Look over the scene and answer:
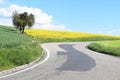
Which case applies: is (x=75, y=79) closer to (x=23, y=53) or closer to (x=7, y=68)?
(x=7, y=68)

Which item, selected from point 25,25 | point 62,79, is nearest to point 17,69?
point 62,79

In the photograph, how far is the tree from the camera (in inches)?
3214

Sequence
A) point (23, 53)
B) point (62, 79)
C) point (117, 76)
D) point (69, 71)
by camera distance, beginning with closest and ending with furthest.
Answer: point (62, 79)
point (117, 76)
point (69, 71)
point (23, 53)

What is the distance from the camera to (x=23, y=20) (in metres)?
82.4

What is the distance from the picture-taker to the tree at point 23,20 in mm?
81625

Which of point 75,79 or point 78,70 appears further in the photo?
point 78,70

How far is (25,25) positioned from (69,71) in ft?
215

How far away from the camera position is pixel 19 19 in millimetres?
82750

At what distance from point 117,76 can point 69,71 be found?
246cm

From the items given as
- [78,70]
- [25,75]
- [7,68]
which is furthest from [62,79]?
[7,68]

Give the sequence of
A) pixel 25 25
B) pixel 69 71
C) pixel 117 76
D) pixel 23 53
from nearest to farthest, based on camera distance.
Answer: pixel 117 76
pixel 69 71
pixel 23 53
pixel 25 25

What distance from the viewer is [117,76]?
15336 millimetres

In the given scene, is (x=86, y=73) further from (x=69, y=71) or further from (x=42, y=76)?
(x=42, y=76)


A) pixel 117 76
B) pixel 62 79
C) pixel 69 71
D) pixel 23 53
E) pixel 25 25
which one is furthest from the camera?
pixel 25 25
